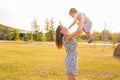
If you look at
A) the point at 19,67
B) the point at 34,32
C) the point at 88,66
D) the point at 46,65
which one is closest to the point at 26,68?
the point at 19,67

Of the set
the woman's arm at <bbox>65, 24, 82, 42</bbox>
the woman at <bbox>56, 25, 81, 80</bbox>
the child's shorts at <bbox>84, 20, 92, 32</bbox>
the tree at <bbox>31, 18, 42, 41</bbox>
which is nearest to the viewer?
the woman's arm at <bbox>65, 24, 82, 42</bbox>

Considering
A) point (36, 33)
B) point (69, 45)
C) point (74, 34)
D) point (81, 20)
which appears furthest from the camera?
point (36, 33)

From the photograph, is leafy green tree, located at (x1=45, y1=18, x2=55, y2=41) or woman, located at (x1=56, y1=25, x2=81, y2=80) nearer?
woman, located at (x1=56, y1=25, x2=81, y2=80)

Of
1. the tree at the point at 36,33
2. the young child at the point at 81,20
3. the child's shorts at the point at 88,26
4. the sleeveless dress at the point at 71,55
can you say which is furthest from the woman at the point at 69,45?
the tree at the point at 36,33

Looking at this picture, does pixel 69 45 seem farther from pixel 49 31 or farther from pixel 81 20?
pixel 49 31

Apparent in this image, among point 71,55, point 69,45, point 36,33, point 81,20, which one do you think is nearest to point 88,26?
point 81,20

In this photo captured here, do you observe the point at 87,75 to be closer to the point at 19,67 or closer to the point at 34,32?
the point at 19,67

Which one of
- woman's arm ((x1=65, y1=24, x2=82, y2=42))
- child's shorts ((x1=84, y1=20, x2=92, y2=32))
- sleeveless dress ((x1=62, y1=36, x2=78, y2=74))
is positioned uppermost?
child's shorts ((x1=84, y1=20, x2=92, y2=32))

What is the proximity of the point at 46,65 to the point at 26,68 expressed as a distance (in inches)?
50.5

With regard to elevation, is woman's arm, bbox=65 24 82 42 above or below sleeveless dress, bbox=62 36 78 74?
above

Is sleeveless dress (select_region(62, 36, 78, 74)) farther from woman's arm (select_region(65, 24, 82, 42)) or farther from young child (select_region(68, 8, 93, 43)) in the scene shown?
young child (select_region(68, 8, 93, 43))

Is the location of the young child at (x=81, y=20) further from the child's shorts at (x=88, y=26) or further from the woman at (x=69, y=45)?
the woman at (x=69, y=45)

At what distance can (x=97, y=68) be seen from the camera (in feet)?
43.2

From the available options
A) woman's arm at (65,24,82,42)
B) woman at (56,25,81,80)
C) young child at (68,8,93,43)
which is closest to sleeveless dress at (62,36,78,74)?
woman at (56,25,81,80)
